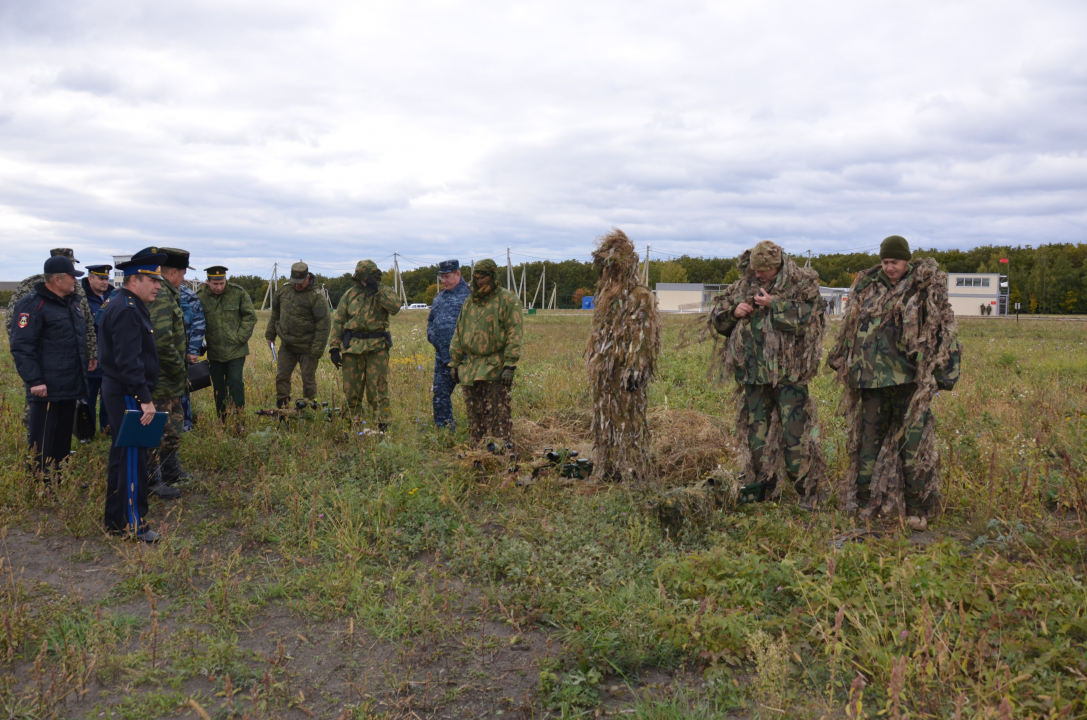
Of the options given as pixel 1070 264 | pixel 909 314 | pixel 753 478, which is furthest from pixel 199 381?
pixel 1070 264

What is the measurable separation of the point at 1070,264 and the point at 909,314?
85107mm

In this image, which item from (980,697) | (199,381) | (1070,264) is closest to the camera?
(980,697)

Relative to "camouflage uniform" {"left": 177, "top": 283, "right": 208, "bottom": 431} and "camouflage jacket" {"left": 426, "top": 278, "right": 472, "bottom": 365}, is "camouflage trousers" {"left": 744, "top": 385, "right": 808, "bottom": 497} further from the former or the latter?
"camouflage uniform" {"left": 177, "top": 283, "right": 208, "bottom": 431}

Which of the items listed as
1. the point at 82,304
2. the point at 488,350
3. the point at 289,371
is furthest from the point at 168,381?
the point at 488,350

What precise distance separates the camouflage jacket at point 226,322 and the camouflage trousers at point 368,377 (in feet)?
3.74

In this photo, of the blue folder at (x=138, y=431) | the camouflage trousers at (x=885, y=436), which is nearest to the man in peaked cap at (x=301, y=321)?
the blue folder at (x=138, y=431)

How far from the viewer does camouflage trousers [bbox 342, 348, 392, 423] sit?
7.92 metres

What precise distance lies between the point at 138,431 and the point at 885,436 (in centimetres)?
543

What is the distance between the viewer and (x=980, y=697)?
2.66 metres

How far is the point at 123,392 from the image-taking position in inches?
191

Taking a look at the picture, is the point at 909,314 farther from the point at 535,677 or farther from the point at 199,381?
the point at 199,381

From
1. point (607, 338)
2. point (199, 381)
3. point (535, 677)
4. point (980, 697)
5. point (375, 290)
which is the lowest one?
point (535, 677)

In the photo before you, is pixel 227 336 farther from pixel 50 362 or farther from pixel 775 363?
pixel 775 363

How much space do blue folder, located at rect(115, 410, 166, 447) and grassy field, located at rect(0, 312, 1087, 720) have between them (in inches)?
26.8
